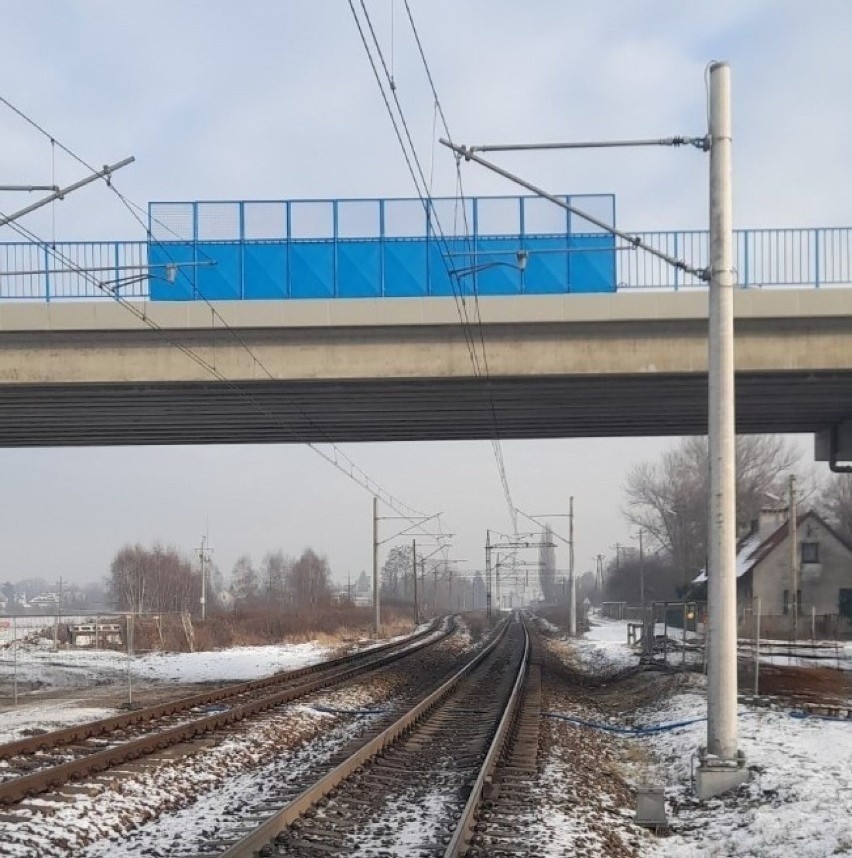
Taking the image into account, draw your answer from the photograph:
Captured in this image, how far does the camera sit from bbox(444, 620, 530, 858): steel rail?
9328 millimetres

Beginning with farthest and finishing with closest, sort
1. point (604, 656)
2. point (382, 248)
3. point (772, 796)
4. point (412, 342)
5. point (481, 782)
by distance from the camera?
point (604, 656)
point (382, 248)
point (412, 342)
point (481, 782)
point (772, 796)

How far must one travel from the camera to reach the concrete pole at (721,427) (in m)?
13.3

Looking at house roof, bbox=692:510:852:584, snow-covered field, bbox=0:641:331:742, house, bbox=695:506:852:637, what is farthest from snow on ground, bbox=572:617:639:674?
house roof, bbox=692:510:852:584

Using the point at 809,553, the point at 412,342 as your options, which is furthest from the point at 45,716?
the point at 809,553

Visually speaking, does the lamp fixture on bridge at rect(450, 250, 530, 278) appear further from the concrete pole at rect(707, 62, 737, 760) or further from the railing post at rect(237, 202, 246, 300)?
the concrete pole at rect(707, 62, 737, 760)

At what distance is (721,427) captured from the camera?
44.7 feet

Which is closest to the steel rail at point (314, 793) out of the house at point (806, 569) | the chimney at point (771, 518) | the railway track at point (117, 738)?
the railway track at point (117, 738)

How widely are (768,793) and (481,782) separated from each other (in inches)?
123

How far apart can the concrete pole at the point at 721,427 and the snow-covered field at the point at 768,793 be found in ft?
3.42

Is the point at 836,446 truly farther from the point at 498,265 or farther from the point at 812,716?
the point at 812,716

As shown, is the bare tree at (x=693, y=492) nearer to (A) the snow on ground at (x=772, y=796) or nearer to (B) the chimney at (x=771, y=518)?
(B) the chimney at (x=771, y=518)

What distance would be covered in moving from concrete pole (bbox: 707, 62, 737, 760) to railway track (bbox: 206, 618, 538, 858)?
9.22ft

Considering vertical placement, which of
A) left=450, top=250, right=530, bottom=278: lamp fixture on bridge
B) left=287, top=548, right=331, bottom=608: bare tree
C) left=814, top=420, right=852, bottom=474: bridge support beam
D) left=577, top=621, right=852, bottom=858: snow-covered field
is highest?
left=450, top=250, right=530, bottom=278: lamp fixture on bridge

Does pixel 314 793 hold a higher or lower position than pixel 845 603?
higher
